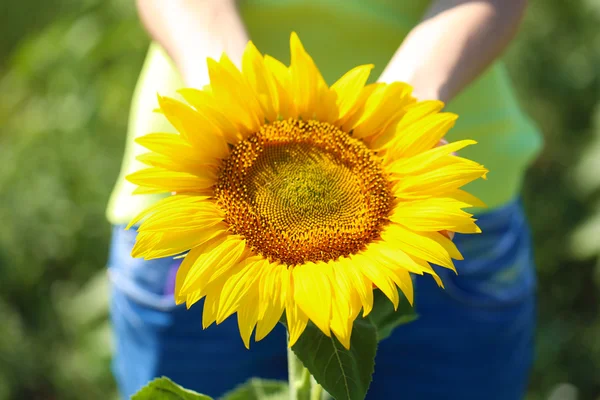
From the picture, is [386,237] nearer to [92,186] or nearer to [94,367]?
[94,367]

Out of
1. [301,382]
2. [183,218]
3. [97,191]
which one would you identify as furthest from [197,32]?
[97,191]

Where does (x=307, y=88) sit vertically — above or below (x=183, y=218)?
above

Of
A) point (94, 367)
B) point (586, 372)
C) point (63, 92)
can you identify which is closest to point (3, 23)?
point (63, 92)

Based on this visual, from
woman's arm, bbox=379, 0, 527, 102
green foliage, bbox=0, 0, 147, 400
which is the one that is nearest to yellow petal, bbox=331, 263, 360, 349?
woman's arm, bbox=379, 0, 527, 102

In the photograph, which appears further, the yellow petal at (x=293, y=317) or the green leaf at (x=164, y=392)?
the green leaf at (x=164, y=392)

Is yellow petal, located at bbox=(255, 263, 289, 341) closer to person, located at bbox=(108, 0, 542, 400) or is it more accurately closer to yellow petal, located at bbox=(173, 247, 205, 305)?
yellow petal, located at bbox=(173, 247, 205, 305)

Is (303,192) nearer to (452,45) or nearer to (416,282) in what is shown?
(452,45)

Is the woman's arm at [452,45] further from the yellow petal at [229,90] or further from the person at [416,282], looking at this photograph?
the yellow petal at [229,90]

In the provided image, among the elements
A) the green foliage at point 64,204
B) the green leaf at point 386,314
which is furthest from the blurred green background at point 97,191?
the green leaf at point 386,314
